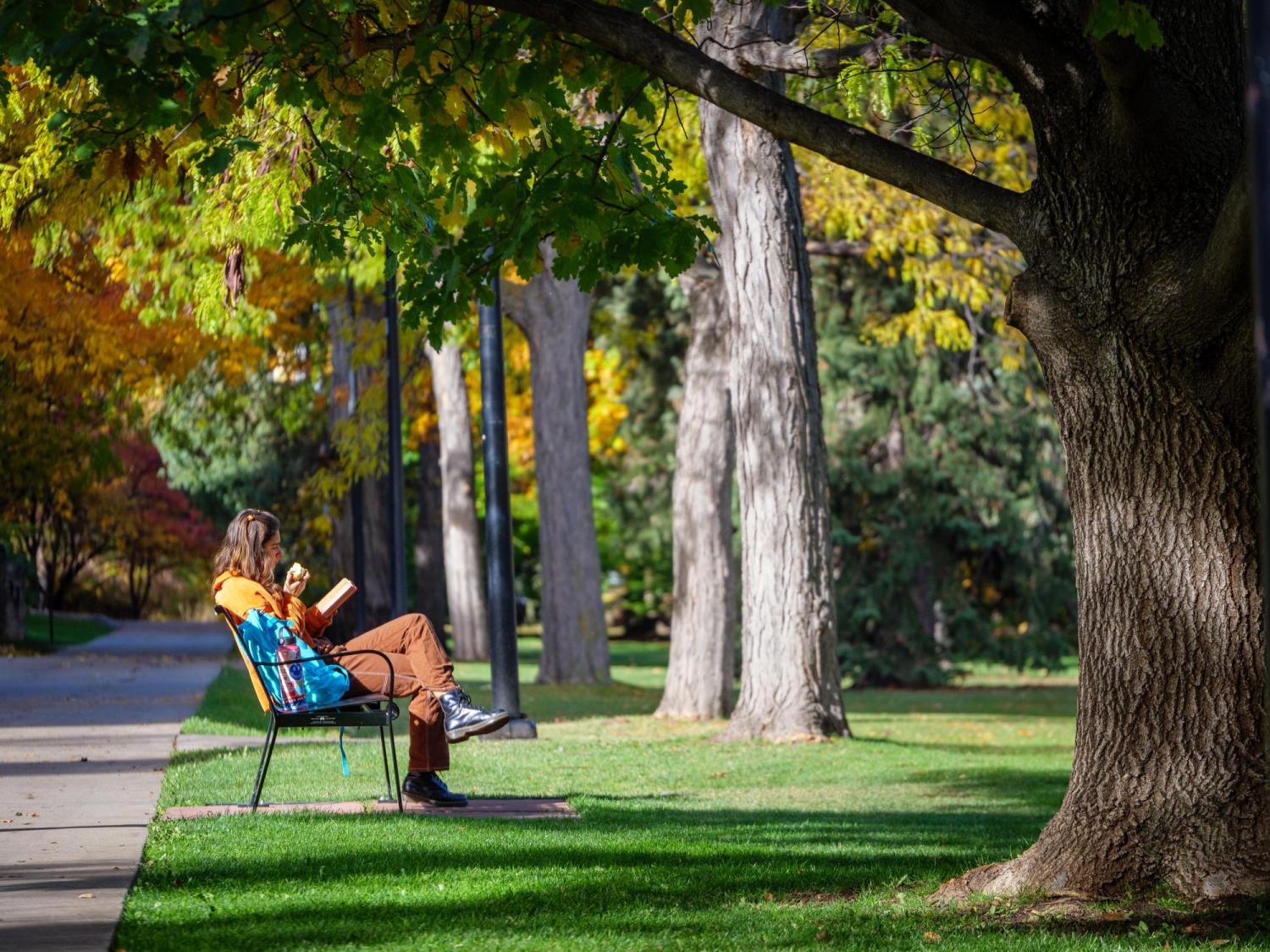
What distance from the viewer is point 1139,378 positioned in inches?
247

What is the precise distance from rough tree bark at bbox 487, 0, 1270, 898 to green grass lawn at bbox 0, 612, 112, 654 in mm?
22960

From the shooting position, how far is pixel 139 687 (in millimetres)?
19125

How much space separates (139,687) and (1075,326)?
586 inches

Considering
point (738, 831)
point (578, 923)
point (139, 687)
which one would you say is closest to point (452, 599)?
point (139, 687)

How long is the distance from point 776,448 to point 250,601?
21.8 feet

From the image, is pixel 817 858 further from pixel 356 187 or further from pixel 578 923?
pixel 356 187

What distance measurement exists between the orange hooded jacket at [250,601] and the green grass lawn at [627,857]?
3.38 ft

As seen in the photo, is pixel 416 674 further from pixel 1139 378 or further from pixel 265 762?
pixel 1139 378

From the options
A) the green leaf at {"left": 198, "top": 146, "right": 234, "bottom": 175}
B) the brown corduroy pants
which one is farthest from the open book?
the green leaf at {"left": 198, "top": 146, "right": 234, "bottom": 175}

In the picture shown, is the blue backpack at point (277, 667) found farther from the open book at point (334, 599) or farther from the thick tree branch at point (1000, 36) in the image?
the thick tree branch at point (1000, 36)

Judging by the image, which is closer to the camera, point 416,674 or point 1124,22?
A: point 1124,22

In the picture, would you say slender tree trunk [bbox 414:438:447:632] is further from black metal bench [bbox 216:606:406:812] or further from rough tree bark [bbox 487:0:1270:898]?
rough tree bark [bbox 487:0:1270:898]

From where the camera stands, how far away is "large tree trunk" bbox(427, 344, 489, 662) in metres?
30.3

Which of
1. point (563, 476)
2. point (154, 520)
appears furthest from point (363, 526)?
point (154, 520)
